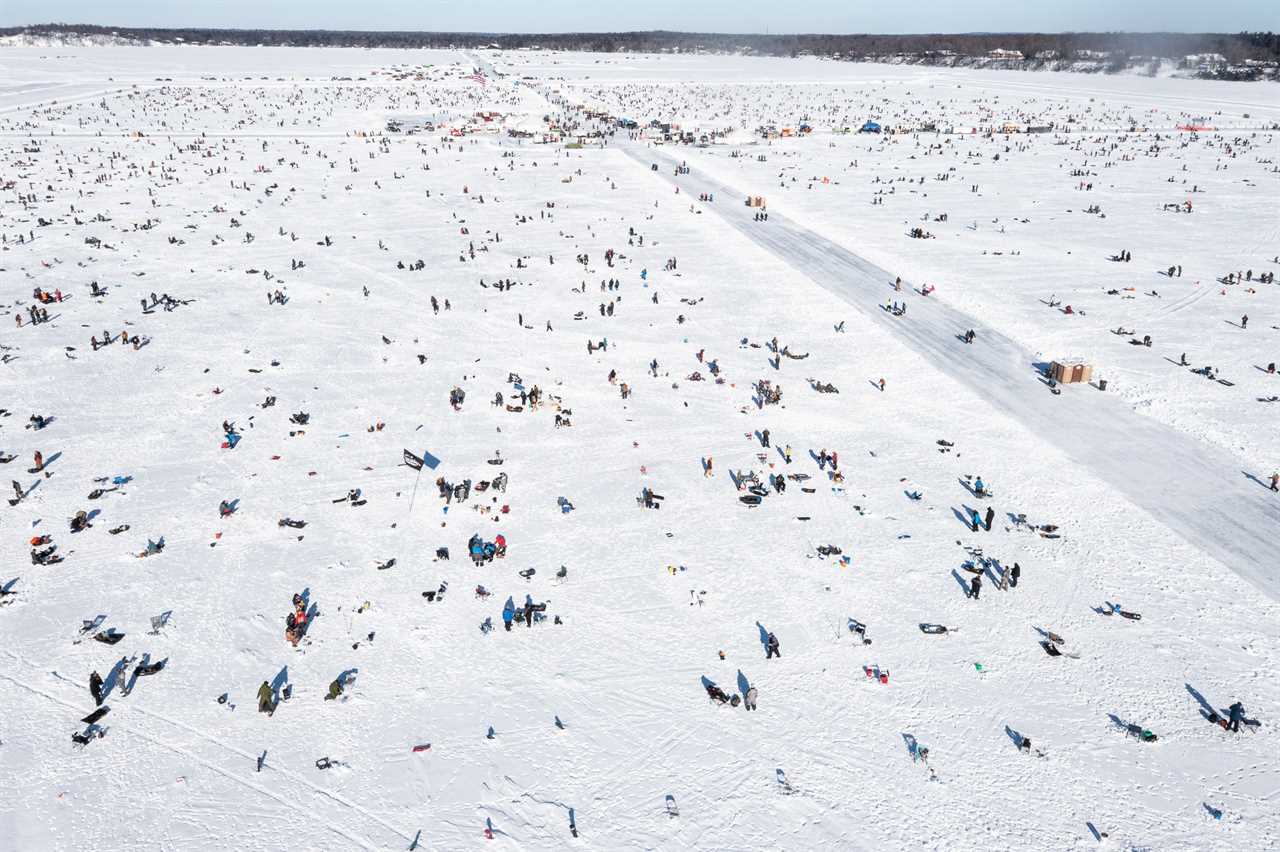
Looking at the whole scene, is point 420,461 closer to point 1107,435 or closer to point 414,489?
point 414,489

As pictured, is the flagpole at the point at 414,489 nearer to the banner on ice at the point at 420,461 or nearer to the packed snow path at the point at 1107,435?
the banner on ice at the point at 420,461

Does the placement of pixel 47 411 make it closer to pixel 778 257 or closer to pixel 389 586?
pixel 389 586

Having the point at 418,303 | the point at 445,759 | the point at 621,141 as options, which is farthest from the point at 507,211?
the point at 445,759

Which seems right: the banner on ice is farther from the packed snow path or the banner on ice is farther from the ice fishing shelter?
the ice fishing shelter

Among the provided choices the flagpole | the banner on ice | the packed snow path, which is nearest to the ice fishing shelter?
the packed snow path

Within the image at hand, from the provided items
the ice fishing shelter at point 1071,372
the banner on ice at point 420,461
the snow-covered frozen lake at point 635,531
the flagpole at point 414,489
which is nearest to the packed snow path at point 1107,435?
the snow-covered frozen lake at point 635,531

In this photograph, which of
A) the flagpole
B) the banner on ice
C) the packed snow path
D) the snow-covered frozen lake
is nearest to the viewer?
the snow-covered frozen lake
